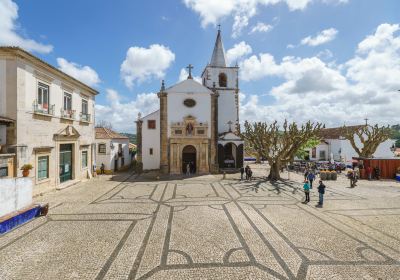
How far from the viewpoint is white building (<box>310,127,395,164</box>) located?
42.4m

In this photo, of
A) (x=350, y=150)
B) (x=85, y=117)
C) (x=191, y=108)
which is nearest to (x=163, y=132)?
(x=191, y=108)

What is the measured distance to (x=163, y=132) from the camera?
1008 inches

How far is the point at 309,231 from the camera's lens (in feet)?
29.2

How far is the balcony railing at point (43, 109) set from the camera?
1433 cm

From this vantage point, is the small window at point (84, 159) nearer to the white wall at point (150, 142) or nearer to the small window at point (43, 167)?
the small window at point (43, 167)

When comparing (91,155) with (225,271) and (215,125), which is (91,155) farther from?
(225,271)

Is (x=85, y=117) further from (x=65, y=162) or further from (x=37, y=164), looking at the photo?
(x=37, y=164)

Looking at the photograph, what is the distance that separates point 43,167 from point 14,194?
659 cm

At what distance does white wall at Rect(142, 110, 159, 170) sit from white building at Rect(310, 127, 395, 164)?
3145 cm

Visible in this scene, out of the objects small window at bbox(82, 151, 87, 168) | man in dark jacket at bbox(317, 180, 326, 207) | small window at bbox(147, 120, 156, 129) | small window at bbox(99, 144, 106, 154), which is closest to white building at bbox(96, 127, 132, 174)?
small window at bbox(99, 144, 106, 154)

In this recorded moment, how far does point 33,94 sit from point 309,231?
55.7 feet

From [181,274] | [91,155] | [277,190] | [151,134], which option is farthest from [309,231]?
[151,134]

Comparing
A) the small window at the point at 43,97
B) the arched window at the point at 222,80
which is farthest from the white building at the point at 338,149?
the small window at the point at 43,97

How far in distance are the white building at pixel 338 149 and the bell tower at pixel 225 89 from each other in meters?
21.9
